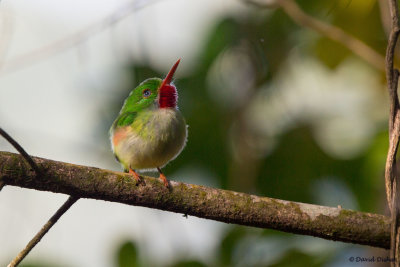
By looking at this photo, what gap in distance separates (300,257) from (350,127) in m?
1.58

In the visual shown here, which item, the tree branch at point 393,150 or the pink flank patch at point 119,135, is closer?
the tree branch at point 393,150

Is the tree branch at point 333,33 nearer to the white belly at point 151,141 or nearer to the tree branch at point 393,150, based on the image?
the white belly at point 151,141

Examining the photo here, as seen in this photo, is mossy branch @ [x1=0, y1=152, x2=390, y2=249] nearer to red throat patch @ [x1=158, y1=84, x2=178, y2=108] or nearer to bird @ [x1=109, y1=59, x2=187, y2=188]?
bird @ [x1=109, y1=59, x2=187, y2=188]

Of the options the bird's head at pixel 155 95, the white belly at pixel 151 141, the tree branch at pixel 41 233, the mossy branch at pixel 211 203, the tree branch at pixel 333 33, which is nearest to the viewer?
the tree branch at pixel 41 233

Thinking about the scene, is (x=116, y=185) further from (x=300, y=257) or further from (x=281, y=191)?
(x=281, y=191)

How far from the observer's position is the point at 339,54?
3.56 m

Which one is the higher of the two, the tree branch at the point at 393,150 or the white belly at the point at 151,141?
the tree branch at the point at 393,150

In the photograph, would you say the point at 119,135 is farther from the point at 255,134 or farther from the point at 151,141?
the point at 255,134

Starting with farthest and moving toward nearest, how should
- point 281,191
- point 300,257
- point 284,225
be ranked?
1. point 281,191
2. point 300,257
3. point 284,225

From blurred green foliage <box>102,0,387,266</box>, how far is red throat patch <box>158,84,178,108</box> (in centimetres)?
44

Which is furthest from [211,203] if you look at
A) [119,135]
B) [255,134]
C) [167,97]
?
[255,134]

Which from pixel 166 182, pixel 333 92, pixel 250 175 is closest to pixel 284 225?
pixel 166 182

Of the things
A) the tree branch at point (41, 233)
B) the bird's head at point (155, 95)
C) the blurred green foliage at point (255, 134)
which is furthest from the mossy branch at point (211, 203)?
Result: the bird's head at point (155, 95)

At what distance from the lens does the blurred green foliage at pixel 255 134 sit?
3348 millimetres
